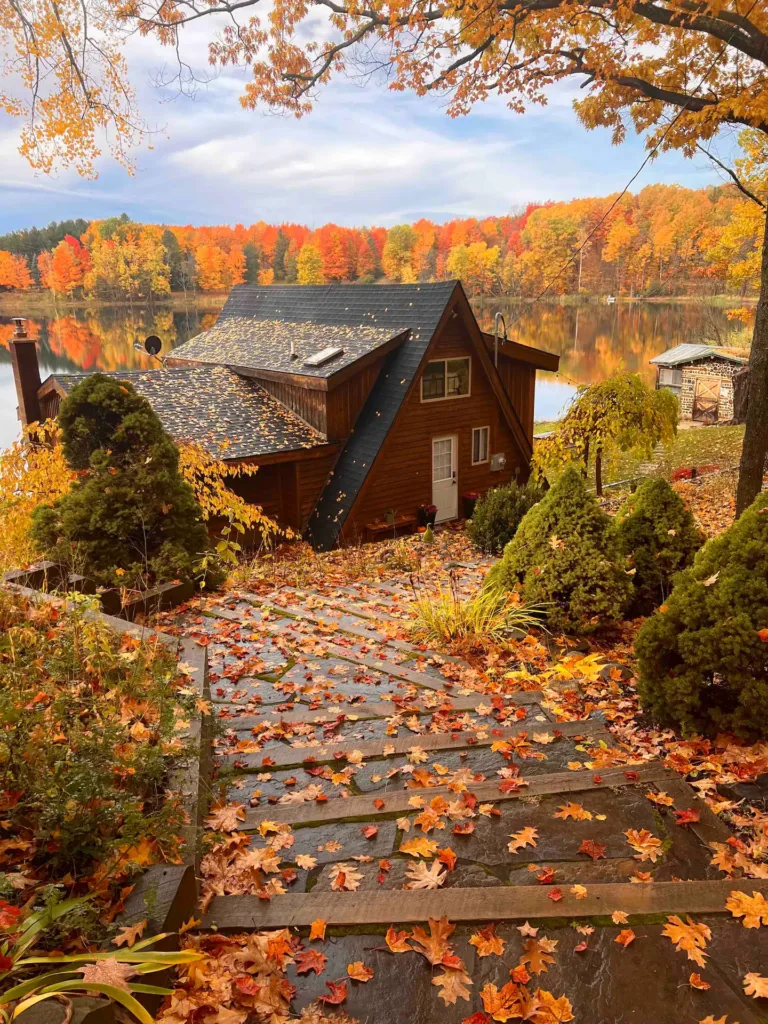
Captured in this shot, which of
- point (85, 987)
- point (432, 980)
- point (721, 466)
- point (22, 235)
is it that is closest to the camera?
point (85, 987)

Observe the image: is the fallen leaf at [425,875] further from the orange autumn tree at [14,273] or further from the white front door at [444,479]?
the orange autumn tree at [14,273]

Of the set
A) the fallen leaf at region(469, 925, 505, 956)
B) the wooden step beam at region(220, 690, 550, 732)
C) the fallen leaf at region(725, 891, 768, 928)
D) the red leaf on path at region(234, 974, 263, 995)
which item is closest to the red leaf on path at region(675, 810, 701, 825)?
the fallen leaf at region(725, 891, 768, 928)

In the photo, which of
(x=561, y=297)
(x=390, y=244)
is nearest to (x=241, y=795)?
(x=390, y=244)

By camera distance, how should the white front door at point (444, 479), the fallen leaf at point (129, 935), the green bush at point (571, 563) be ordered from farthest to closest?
the white front door at point (444, 479) < the green bush at point (571, 563) < the fallen leaf at point (129, 935)

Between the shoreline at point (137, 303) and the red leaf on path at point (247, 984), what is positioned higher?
the shoreline at point (137, 303)

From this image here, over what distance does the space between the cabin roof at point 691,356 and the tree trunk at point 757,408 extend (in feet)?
89.6

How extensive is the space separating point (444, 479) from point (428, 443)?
1.30 m

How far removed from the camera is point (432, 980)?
96.0 inches

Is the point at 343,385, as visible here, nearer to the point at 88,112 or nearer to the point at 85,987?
the point at 88,112

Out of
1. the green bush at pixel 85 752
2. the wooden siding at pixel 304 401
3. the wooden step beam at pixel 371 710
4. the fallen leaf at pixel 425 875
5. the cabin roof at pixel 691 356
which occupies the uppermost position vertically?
the cabin roof at pixel 691 356

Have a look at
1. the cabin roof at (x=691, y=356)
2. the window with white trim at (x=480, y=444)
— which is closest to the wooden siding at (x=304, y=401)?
the window with white trim at (x=480, y=444)

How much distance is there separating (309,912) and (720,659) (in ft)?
9.96

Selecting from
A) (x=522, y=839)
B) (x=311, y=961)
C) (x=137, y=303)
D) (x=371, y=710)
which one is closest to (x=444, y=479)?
(x=371, y=710)

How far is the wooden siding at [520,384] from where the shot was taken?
799 inches
